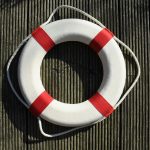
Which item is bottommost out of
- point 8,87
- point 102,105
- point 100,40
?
point 102,105

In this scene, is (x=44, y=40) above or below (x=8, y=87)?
above

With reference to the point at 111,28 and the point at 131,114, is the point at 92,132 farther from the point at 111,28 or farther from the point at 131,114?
the point at 111,28

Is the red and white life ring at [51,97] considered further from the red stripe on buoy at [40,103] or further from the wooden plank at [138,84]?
the wooden plank at [138,84]

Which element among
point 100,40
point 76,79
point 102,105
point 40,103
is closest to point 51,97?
point 40,103

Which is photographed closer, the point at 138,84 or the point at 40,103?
the point at 40,103

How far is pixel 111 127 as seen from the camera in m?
2.44

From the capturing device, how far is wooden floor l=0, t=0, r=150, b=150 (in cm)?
242

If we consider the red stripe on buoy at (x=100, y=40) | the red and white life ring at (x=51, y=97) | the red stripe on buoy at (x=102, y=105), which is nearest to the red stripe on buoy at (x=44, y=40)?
the red and white life ring at (x=51, y=97)

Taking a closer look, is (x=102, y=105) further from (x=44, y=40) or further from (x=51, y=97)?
(x=44, y=40)

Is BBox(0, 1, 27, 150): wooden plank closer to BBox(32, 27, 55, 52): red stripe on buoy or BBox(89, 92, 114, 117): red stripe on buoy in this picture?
BBox(32, 27, 55, 52): red stripe on buoy

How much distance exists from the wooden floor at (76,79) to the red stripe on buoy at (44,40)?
80mm

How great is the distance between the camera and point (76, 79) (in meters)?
2.44

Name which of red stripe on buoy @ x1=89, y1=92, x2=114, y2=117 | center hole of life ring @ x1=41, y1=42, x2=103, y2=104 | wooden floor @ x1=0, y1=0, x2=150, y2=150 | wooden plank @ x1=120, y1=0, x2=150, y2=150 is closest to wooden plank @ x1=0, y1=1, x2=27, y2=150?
wooden floor @ x1=0, y1=0, x2=150, y2=150

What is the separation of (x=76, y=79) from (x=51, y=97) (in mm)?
193
